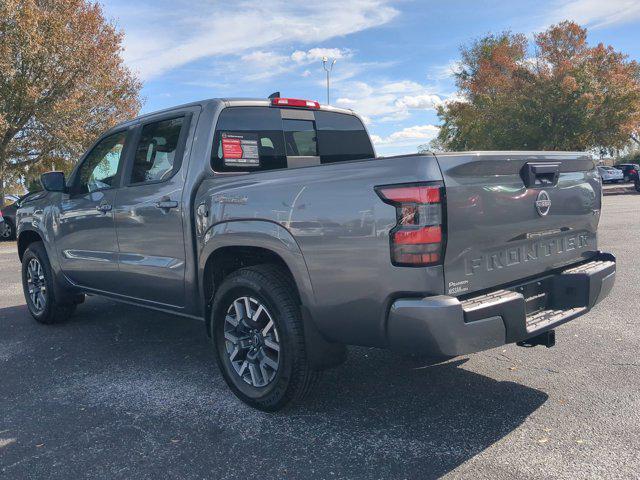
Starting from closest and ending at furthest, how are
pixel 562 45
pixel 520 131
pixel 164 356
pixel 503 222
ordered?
1. pixel 503 222
2. pixel 164 356
3. pixel 520 131
4. pixel 562 45

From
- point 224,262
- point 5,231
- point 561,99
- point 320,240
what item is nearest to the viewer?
point 320,240

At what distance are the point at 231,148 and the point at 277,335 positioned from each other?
58.1 inches

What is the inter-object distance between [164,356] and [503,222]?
3011mm

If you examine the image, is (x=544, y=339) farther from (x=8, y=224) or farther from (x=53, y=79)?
(x=53, y=79)

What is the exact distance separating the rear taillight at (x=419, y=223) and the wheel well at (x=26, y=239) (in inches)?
181

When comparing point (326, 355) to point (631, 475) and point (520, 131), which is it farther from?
point (520, 131)

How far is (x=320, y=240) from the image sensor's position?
10.0ft

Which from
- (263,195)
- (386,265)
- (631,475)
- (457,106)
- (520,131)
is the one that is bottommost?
(631,475)

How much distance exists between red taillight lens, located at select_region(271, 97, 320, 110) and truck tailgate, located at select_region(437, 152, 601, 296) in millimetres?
1985

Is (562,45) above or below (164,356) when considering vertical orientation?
above

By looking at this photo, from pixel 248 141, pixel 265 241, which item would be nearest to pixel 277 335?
pixel 265 241

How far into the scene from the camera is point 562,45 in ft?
111

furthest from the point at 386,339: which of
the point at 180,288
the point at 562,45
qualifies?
the point at 562,45

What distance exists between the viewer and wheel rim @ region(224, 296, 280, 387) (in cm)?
344
